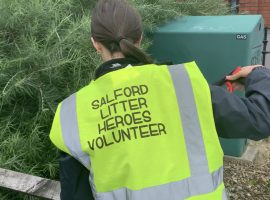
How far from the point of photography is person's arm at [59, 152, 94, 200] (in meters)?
1.57

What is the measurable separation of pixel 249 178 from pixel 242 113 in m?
2.67

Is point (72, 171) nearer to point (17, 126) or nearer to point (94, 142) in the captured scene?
point (94, 142)

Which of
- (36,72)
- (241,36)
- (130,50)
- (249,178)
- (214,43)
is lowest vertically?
(249,178)

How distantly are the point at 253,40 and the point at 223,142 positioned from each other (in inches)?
41.7

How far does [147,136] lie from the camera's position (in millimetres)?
1486

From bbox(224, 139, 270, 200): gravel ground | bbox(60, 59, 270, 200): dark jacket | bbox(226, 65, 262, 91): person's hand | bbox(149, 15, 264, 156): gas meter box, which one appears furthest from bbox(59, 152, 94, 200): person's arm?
bbox(149, 15, 264, 156): gas meter box

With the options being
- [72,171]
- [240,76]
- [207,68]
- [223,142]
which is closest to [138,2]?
[207,68]

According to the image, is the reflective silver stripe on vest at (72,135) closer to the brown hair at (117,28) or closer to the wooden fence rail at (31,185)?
the brown hair at (117,28)

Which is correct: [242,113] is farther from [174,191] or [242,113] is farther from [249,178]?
[249,178]

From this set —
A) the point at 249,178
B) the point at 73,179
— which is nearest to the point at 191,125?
the point at 73,179

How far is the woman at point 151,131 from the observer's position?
146 cm

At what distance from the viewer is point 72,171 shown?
1.59 m

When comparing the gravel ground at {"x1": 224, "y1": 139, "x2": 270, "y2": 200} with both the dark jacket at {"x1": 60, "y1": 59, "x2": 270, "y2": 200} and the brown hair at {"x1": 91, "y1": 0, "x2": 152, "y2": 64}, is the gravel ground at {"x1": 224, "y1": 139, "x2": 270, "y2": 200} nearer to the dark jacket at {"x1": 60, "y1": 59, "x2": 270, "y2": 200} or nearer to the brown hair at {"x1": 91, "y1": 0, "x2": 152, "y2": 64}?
the dark jacket at {"x1": 60, "y1": 59, "x2": 270, "y2": 200}

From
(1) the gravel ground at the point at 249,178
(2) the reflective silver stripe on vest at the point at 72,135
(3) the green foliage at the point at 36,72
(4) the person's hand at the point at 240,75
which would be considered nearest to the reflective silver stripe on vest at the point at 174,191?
(2) the reflective silver stripe on vest at the point at 72,135
